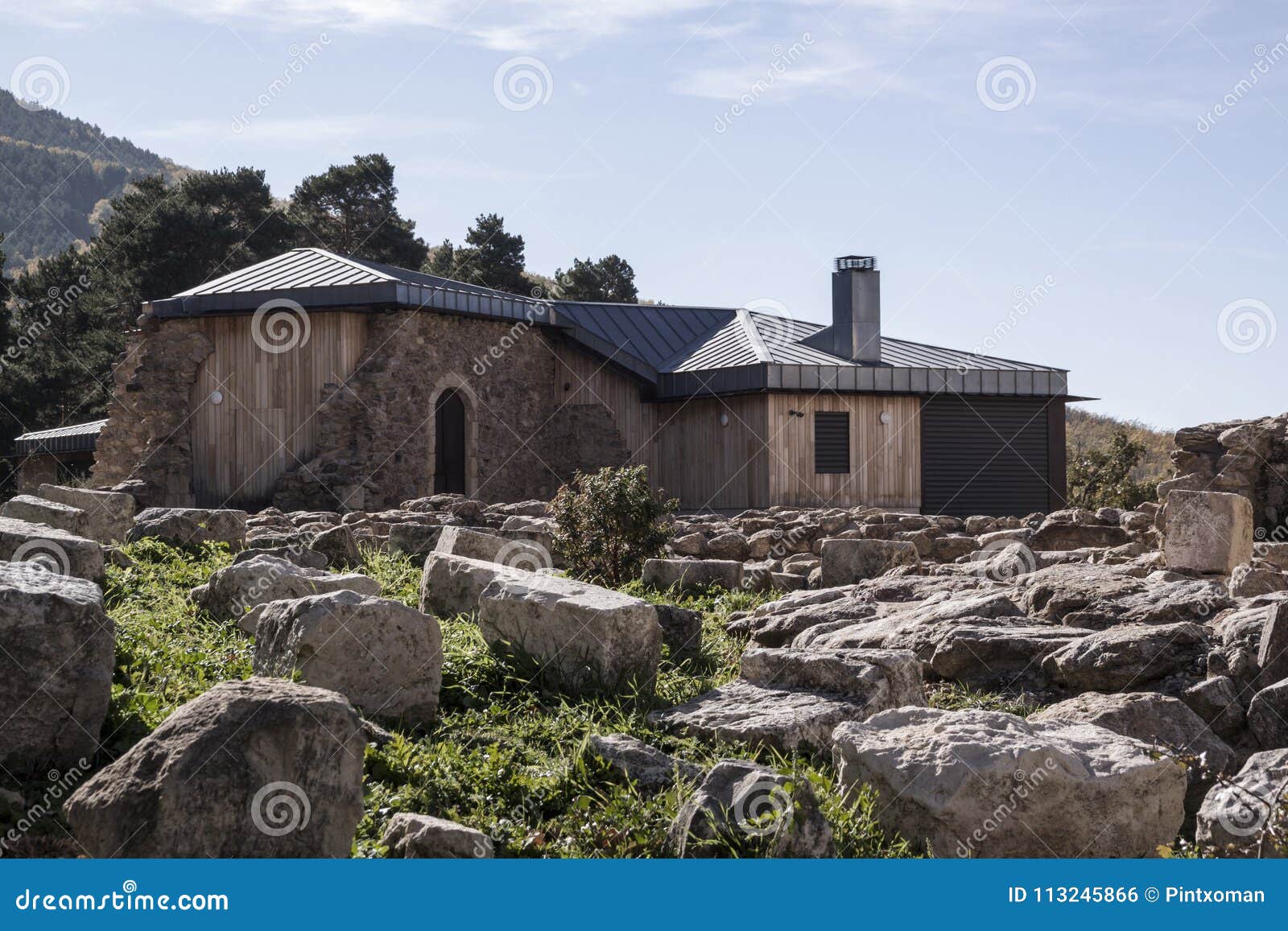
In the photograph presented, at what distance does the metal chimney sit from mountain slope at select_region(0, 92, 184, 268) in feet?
219

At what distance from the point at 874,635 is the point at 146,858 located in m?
4.84

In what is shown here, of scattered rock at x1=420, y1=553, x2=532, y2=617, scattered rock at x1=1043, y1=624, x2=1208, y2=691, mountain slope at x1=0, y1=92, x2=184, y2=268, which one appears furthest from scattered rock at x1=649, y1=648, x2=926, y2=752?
mountain slope at x1=0, y1=92, x2=184, y2=268

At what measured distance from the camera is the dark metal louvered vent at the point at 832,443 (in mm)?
20391

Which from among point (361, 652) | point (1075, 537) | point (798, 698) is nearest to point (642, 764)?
point (798, 698)

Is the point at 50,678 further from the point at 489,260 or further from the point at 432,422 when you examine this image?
the point at 489,260

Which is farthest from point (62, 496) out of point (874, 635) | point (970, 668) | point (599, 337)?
point (599, 337)

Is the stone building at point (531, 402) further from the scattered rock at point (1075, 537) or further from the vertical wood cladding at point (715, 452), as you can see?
the scattered rock at point (1075, 537)

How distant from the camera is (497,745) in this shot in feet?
17.5

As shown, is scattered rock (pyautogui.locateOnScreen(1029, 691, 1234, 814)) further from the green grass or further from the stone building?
the stone building

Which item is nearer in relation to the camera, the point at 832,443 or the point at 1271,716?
the point at 1271,716

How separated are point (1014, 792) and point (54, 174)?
10230 centimetres

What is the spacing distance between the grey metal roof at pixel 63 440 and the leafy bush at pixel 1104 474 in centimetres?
2122

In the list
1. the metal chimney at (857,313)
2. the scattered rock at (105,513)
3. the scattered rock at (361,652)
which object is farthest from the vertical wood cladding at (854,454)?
the scattered rock at (361,652)

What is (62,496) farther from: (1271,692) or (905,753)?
(1271,692)
